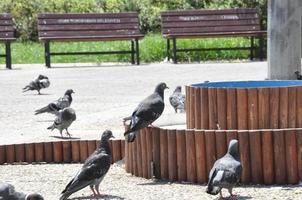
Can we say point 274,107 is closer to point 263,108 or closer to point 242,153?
point 263,108

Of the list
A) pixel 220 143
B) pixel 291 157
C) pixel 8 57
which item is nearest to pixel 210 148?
pixel 220 143

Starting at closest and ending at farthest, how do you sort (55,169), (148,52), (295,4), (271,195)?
(271,195) → (55,169) → (295,4) → (148,52)

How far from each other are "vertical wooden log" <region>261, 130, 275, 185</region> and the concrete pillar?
9.11 ft

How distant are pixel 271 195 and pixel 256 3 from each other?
18.1 m

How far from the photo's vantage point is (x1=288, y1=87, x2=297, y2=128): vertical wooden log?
9844mm

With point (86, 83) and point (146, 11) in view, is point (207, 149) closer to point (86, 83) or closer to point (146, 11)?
point (86, 83)

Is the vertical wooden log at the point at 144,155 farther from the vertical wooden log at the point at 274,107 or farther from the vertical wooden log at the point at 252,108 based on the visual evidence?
the vertical wooden log at the point at 274,107

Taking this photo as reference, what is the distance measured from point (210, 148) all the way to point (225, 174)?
3.41ft

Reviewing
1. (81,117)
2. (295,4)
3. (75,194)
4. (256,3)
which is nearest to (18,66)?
(256,3)

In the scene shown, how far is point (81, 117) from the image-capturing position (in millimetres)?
14273

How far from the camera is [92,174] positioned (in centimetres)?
895

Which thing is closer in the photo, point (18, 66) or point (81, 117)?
point (81, 117)

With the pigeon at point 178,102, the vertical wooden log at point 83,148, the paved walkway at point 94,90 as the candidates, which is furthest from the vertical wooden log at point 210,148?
the pigeon at point 178,102

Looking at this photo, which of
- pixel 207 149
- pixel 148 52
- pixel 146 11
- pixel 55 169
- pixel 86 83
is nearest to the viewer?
pixel 207 149
